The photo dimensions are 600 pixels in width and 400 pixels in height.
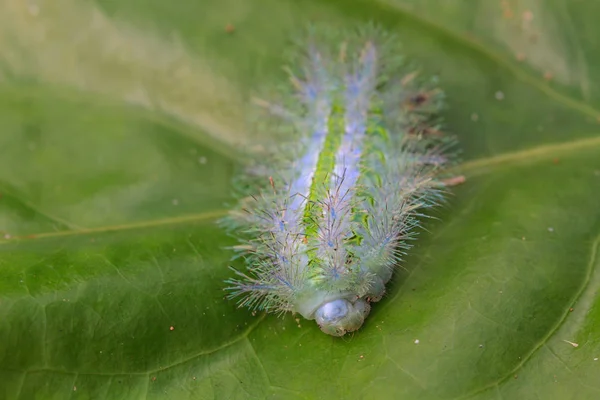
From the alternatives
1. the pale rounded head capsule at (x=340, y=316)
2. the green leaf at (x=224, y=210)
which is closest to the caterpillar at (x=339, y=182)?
the pale rounded head capsule at (x=340, y=316)

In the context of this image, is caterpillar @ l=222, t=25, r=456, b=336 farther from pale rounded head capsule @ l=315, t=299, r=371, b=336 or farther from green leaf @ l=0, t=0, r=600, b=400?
green leaf @ l=0, t=0, r=600, b=400

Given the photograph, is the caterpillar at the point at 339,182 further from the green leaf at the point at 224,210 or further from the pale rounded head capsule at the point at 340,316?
the green leaf at the point at 224,210

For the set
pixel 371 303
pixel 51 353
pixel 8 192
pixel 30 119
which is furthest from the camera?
pixel 30 119

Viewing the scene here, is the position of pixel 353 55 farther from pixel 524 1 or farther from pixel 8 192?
pixel 8 192

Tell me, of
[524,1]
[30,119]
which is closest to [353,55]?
[524,1]

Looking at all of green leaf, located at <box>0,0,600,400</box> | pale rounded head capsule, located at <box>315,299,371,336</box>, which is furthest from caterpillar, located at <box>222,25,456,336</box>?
green leaf, located at <box>0,0,600,400</box>
